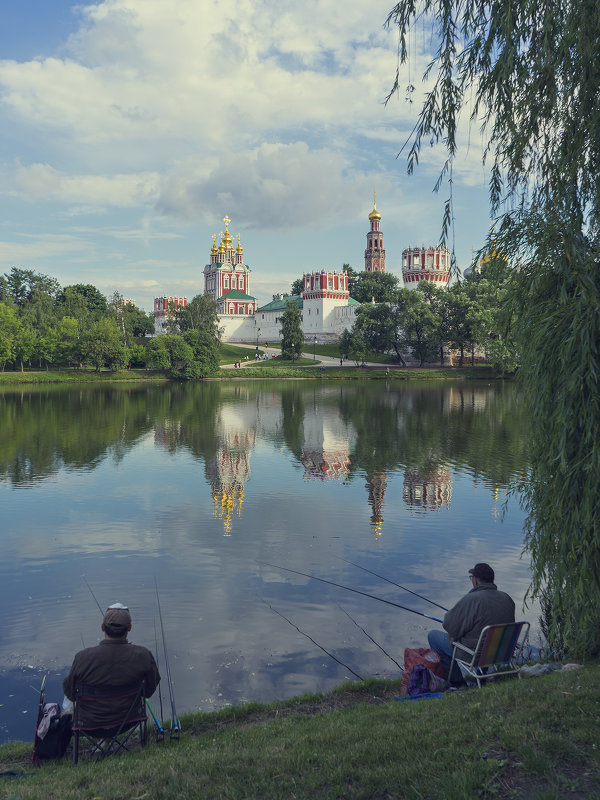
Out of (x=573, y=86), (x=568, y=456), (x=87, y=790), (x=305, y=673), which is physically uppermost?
(x=573, y=86)

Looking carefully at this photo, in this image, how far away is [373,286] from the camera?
120000mm

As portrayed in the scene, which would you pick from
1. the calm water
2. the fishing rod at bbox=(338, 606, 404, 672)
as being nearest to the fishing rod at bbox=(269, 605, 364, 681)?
the calm water

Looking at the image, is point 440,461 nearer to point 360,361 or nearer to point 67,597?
point 67,597

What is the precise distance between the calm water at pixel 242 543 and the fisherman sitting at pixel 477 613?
53.1 inches

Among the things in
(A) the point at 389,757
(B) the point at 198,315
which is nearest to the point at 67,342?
(B) the point at 198,315

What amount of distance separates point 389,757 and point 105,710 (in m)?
2.28

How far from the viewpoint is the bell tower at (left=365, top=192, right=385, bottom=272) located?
5418 inches

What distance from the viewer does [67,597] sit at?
31.3 feet

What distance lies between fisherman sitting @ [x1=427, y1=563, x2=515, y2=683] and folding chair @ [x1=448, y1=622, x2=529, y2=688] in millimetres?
95

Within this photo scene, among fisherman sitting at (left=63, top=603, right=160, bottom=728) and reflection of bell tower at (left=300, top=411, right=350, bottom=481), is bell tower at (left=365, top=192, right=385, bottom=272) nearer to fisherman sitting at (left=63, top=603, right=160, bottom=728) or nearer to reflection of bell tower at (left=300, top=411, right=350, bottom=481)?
reflection of bell tower at (left=300, top=411, right=350, bottom=481)

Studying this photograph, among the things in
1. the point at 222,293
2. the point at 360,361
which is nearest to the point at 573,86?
the point at 360,361

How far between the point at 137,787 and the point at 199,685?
285cm

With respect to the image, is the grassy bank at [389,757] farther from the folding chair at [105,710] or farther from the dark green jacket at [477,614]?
the dark green jacket at [477,614]

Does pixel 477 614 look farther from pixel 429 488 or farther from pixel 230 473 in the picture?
pixel 230 473
